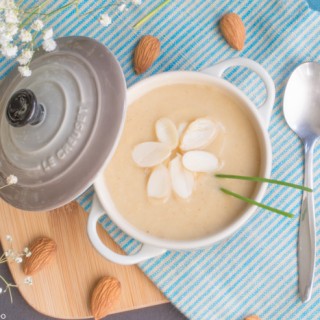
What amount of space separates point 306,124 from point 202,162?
0.86 feet

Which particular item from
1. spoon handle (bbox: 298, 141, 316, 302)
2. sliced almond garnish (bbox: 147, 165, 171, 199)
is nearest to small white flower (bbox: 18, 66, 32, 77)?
sliced almond garnish (bbox: 147, 165, 171, 199)

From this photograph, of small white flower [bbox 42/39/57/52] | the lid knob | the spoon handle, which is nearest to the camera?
the lid knob

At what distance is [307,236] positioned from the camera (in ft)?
3.60

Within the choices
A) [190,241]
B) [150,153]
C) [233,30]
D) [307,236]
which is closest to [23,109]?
[150,153]

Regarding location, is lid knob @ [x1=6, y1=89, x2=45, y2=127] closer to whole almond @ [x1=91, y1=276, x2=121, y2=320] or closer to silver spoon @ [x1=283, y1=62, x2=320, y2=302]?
whole almond @ [x1=91, y1=276, x2=121, y2=320]

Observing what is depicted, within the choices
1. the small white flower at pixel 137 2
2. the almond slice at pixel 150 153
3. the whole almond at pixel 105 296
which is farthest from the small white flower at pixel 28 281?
the small white flower at pixel 137 2

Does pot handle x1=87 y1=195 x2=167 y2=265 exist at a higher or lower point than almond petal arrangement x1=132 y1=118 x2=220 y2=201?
lower

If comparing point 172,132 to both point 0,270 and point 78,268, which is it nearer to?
point 78,268

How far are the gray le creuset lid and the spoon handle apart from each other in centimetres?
42

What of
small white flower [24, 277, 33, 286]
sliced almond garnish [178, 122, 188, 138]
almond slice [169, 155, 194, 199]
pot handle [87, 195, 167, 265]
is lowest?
small white flower [24, 277, 33, 286]

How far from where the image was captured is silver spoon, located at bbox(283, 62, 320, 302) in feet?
3.60

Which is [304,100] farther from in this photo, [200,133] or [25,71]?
[25,71]

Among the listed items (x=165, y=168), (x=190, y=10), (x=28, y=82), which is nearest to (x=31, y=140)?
(x=28, y=82)

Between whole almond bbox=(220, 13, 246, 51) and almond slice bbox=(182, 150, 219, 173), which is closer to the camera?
almond slice bbox=(182, 150, 219, 173)
